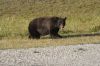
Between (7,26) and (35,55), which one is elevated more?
(35,55)

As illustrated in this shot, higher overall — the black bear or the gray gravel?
the gray gravel

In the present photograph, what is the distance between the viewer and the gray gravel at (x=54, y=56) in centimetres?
1275

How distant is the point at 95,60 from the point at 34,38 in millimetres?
8233

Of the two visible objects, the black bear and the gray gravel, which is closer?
the gray gravel

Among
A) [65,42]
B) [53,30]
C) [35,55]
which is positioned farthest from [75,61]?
[53,30]

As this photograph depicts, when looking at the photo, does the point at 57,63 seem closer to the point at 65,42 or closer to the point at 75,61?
the point at 75,61

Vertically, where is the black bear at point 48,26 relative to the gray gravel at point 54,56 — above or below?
below

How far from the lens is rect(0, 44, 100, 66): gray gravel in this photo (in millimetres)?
12747

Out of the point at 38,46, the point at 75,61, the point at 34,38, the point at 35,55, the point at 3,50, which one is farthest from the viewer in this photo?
the point at 34,38

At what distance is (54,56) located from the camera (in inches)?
552

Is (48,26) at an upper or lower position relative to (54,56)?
lower

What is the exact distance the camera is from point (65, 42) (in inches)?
707

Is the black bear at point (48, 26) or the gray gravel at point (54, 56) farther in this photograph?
the black bear at point (48, 26)

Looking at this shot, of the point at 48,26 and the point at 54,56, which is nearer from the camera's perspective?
the point at 54,56
